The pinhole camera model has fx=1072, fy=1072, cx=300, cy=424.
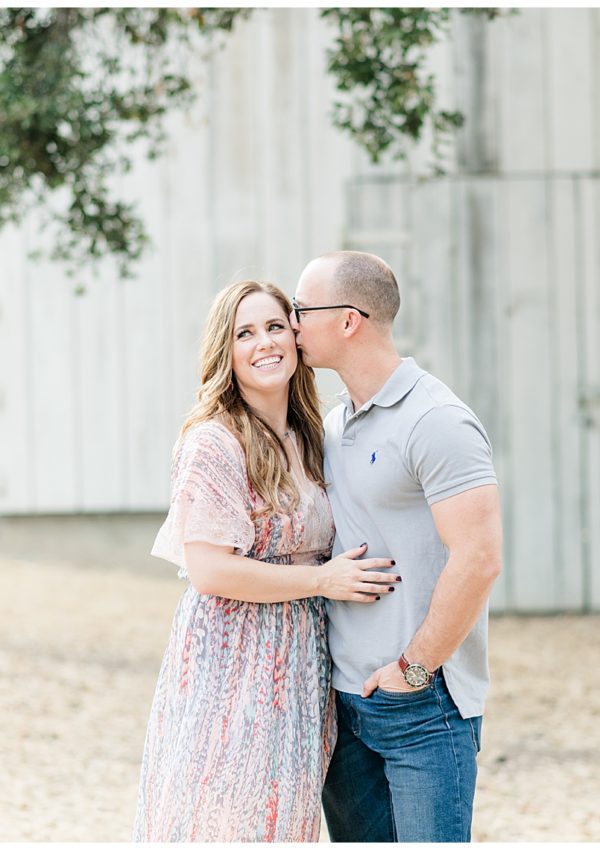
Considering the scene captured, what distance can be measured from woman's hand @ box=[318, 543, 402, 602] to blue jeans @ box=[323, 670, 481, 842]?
23 cm

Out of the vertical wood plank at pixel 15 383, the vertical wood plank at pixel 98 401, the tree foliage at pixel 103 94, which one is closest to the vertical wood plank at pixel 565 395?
the tree foliage at pixel 103 94

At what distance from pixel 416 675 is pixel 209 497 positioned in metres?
0.60

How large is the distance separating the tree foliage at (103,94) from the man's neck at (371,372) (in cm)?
194

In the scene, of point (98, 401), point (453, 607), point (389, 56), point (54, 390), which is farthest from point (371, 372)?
point (54, 390)

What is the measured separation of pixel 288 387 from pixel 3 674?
12.2ft

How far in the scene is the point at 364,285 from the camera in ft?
8.38

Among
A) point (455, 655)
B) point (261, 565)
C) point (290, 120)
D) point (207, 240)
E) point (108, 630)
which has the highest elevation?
point (290, 120)

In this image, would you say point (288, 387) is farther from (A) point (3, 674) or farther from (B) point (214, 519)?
(A) point (3, 674)

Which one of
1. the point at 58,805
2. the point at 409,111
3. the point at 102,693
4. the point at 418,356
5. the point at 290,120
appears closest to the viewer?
the point at 58,805

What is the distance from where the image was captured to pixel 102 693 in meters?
5.48

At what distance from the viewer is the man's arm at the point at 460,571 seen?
2.27m

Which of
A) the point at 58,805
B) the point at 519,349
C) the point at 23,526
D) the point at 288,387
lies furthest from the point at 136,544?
the point at 288,387

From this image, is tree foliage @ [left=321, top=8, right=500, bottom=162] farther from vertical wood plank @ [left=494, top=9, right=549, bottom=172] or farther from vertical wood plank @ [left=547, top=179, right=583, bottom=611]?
vertical wood plank @ [left=494, top=9, right=549, bottom=172]

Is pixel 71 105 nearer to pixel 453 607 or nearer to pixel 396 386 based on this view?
pixel 396 386
